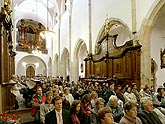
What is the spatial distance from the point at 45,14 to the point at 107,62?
17337 millimetres

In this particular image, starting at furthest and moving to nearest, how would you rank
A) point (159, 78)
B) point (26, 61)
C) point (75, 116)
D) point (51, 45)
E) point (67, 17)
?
point (26, 61), point (51, 45), point (67, 17), point (159, 78), point (75, 116)

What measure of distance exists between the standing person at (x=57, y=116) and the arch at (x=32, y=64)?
2442cm

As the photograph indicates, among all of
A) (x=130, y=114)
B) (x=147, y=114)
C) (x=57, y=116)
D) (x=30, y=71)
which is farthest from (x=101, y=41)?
(x=30, y=71)

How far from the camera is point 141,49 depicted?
31.2 feet

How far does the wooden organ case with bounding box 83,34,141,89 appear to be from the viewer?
9.58m

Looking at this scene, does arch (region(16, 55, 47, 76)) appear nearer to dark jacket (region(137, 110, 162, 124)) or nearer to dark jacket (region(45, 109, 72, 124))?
dark jacket (region(45, 109, 72, 124))

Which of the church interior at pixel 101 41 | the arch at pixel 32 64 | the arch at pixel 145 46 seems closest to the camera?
the church interior at pixel 101 41

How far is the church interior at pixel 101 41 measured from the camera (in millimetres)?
6425

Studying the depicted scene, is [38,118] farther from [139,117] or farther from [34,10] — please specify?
[34,10]

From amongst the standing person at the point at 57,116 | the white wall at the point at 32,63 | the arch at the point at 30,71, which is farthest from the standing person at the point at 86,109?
the arch at the point at 30,71

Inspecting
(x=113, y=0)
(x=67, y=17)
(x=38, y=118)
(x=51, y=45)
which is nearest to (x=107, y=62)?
(x=113, y=0)

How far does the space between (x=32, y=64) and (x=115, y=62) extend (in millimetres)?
19896

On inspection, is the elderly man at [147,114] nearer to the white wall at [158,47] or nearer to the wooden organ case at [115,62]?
the wooden organ case at [115,62]

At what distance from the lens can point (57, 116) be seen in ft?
10.6
